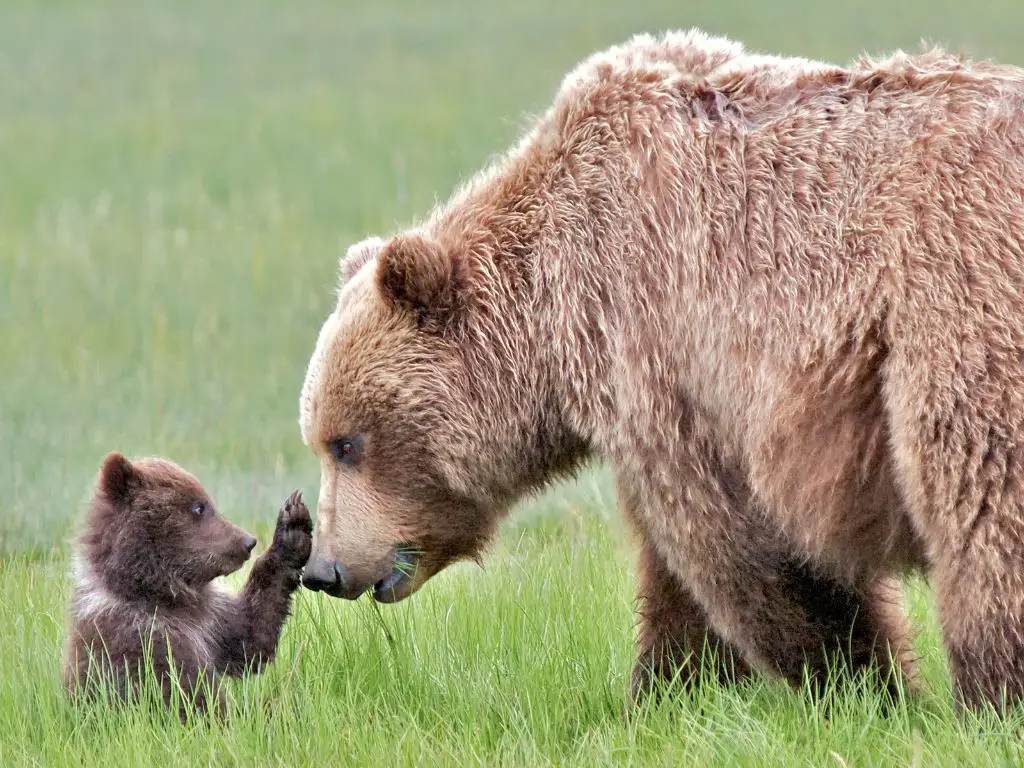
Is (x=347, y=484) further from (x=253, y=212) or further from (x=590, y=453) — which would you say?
(x=253, y=212)

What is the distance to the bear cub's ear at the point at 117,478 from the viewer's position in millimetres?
5051

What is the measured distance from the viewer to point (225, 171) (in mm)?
17922

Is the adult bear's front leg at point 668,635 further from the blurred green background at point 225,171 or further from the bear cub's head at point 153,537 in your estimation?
the blurred green background at point 225,171

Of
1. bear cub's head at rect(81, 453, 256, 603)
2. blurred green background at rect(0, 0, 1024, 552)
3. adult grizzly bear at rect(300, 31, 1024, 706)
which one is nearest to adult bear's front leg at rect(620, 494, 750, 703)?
adult grizzly bear at rect(300, 31, 1024, 706)

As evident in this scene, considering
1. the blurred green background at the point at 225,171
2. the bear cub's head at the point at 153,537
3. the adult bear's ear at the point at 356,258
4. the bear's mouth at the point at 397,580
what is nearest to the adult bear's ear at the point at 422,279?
the adult bear's ear at the point at 356,258

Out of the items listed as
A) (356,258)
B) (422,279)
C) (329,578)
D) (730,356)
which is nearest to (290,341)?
(356,258)

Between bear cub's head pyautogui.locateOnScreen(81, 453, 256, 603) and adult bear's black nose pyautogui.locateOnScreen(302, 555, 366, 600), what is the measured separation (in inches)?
11.2

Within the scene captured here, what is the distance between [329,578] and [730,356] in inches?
61.3

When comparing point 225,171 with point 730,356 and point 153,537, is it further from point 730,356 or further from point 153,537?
point 730,356

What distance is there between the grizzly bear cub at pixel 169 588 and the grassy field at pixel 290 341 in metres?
0.17

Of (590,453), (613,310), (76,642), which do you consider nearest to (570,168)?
(613,310)

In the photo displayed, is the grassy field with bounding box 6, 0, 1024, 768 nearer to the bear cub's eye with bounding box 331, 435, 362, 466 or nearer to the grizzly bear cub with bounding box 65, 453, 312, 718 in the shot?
the grizzly bear cub with bounding box 65, 453, 312, 718

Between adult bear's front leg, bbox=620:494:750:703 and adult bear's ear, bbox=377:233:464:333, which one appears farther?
adult bear's front leg, bbox=620:494:750:703

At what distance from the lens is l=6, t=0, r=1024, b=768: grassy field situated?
4637 millimetres
